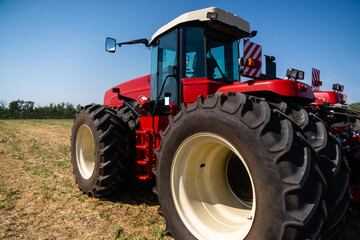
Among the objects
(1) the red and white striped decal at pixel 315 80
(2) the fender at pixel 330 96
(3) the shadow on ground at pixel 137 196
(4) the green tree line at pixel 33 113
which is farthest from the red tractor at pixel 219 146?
(4) the green tree line at pixel 33 113

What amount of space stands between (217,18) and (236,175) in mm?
1887

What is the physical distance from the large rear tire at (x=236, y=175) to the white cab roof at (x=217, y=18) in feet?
4.57

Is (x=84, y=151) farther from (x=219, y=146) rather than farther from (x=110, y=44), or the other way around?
(x=219, y=146)

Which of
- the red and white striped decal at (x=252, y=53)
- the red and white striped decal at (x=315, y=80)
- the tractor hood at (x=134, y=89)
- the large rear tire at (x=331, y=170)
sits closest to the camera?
the large rear tire at (x=331, y=170)

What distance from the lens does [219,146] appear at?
94.9 inches

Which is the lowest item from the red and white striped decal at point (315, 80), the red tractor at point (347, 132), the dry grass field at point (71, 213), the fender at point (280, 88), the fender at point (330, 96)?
the dry grass field at point (71, 213)

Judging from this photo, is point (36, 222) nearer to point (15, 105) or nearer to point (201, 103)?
point (201, 103)

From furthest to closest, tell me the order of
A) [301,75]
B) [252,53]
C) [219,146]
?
[252,53]
[301,75]
[219,146]

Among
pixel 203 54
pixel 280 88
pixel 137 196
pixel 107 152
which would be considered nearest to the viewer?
pixel 280 88

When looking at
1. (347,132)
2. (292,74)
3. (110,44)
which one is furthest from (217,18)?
(347,132)

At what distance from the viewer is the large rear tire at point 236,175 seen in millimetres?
1482

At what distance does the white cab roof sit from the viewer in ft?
9.77

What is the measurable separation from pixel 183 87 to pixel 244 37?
1.21 metres

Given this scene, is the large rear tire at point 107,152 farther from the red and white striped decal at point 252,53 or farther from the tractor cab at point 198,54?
the red and white striped decal at point 252,53
